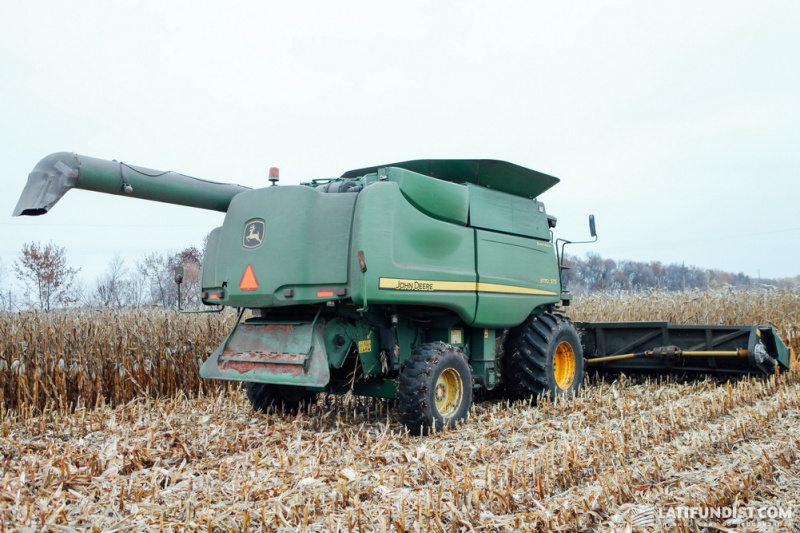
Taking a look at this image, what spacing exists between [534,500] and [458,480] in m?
0.58

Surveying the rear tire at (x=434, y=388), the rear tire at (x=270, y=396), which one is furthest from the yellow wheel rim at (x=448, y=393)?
the rear tire at (x=270, y=396)

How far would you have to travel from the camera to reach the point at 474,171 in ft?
21.4

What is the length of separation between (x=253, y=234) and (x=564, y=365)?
4.02m

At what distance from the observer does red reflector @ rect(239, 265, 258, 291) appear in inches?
215

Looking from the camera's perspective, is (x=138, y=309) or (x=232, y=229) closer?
(x=232, y=229)

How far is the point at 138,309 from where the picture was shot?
903 cm

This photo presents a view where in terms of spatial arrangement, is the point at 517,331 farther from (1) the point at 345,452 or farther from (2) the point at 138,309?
(2) the point at 138,309

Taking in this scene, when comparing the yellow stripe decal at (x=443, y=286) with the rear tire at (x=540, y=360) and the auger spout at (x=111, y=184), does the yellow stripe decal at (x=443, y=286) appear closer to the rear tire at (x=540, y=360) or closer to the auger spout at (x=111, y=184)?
the rear tire at (x=540, y=360)

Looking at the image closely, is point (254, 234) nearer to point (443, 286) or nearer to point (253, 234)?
point (253, 234)

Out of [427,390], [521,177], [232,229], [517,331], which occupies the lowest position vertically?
[427,390]

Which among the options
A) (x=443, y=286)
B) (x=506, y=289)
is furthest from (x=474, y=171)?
(x=443, y=286)

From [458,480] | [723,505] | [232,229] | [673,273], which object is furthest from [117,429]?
[673,273]

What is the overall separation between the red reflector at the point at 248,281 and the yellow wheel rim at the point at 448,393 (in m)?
1.82

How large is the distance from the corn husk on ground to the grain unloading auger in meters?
0.44
